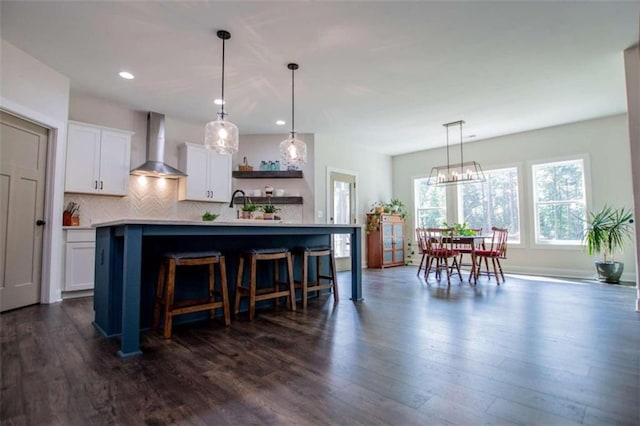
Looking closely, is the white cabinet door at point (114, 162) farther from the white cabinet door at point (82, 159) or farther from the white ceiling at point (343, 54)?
the white ceiling at point (343, 54)

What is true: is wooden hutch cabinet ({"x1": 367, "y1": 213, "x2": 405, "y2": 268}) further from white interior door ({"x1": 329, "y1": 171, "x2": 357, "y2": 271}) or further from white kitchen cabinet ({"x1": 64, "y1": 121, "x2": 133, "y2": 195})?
white kitchen cabinet ({"x1": 64, "y1": 121, "x2": 133, "y2": 195})

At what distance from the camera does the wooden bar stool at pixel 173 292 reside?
2.46 metres

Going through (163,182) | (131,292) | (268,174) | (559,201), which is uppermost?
(268,174)

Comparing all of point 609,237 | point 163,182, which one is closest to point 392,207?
point 609,237

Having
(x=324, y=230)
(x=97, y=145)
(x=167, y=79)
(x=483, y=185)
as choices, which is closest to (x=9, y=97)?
(x=97, y=145)

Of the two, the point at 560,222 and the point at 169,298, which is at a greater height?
the point at 560,222

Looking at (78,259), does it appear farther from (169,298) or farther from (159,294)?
(169,298)

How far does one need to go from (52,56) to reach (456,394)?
4.70m

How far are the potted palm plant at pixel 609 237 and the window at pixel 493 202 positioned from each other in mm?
1266

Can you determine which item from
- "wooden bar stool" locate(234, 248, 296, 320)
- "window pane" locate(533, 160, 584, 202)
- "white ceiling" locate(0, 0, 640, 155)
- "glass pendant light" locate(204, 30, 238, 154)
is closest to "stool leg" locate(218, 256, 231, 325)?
"wooden bar stool" locate(234, 248, 296, 320)

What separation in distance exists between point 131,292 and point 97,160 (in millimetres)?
3052

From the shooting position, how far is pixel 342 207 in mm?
6781

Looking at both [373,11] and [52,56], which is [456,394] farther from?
[52,56]

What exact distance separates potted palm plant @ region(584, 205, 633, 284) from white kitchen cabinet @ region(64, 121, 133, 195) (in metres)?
7.09
